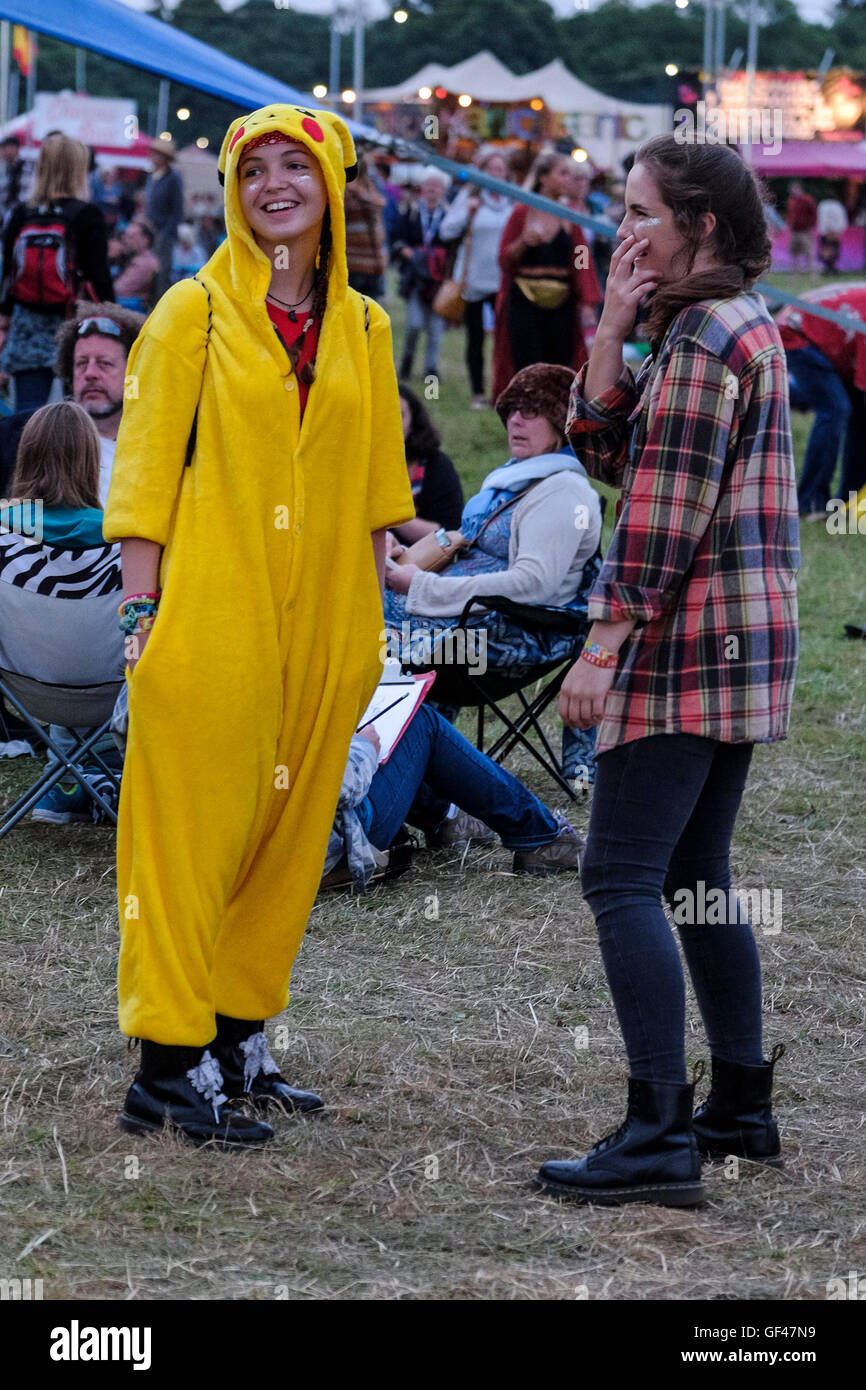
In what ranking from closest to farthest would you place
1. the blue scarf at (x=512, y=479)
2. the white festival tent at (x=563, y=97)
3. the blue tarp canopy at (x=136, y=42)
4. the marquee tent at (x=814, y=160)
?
the blue scarf at (x=512, y=479) → the blue tarp canopy at (x=136, y=42) → the white festival tent at (x=563, y=97) → the marquee tent at (x=814, y=160)

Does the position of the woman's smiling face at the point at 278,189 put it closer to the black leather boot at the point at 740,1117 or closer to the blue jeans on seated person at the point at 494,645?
the black leather boot at the point at 740,1117

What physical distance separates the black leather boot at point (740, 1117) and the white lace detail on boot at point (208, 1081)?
0.90 meters

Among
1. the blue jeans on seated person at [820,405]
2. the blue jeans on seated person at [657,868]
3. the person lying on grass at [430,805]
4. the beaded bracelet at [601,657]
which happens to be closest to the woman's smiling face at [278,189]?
the beaded bracelet at [601,657]

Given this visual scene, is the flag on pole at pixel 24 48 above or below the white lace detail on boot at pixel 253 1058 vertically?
above

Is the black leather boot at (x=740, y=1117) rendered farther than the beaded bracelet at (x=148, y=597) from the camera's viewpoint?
Yes

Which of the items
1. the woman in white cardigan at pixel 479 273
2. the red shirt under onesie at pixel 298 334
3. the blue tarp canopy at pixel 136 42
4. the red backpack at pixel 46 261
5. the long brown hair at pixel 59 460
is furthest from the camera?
the woman in white cardigan at pixel 479 273

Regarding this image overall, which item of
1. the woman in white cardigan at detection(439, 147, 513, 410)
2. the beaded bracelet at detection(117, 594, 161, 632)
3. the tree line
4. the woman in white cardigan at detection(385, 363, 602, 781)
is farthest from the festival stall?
the beaded bracelet at detection(117, 594, 161, 632)

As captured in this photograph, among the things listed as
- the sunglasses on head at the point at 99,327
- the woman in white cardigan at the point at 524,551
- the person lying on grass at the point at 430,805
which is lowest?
the person lying on grass at the point at 430,805

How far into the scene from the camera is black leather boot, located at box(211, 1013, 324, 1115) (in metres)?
3.30

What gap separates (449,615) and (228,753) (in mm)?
2444

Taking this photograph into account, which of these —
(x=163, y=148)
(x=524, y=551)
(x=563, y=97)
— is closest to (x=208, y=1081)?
(x=524, y=551)

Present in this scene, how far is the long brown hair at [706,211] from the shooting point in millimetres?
2742

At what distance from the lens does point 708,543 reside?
2.79m
